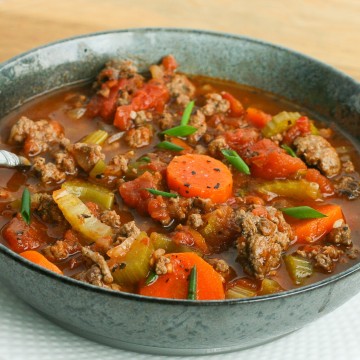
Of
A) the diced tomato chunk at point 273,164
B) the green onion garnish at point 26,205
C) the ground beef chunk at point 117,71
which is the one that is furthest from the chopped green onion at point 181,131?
the green onion garnish at point 26,205

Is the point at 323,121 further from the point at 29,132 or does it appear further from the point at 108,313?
the point at 108,313

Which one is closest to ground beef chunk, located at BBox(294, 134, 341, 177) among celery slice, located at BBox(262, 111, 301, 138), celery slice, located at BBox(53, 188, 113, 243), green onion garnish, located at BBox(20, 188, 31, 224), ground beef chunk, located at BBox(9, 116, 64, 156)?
celery slice, located at BBox(262, 111, 301, 138)

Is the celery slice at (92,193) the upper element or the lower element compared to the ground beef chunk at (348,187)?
upper

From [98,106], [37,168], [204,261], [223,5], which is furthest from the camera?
[223,5]

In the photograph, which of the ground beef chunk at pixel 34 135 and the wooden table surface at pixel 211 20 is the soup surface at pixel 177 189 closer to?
the ground beef chunk at pixel 34 135

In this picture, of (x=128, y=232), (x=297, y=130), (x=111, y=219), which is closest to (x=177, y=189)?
→ (x=111, y=219)

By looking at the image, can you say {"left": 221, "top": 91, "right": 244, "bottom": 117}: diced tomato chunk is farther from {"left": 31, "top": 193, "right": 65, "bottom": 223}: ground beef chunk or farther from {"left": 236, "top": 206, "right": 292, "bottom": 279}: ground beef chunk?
{"left": 31, "top": 193, "right": 65, "bottom": 223}: ground beef chunk

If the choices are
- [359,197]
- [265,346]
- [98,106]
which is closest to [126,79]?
[98,106]

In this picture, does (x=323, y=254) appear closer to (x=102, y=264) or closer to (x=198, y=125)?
(x=102, y=264)
